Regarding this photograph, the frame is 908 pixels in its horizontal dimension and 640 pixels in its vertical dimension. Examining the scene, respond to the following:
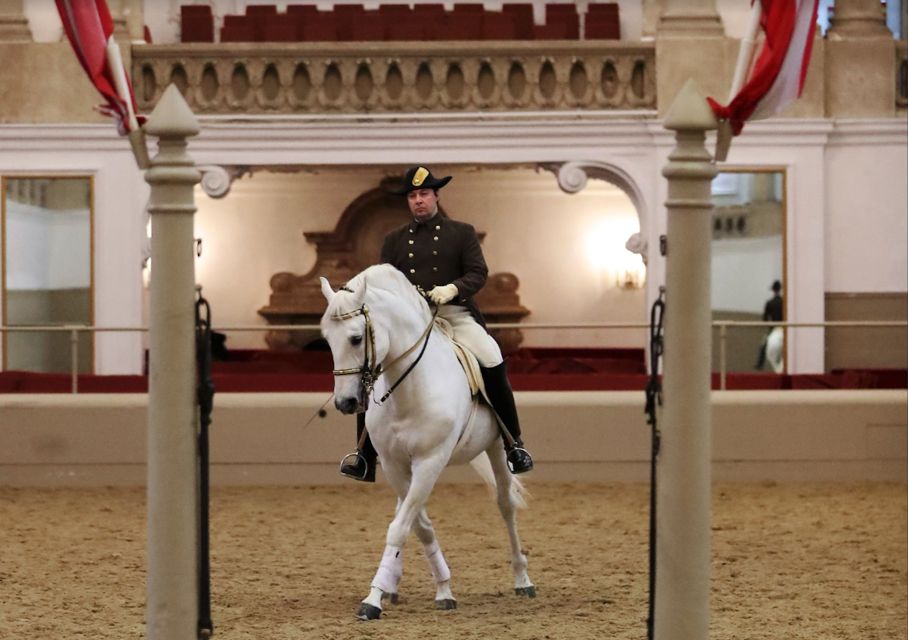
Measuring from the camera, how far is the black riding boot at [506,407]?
26.5 feet

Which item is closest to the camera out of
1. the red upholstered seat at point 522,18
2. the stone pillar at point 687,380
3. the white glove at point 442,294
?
the stone pillar at point 687,380

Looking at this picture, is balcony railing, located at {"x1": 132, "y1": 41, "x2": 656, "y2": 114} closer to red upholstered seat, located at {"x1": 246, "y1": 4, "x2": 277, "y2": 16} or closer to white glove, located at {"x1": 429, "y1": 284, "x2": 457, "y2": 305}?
red upholstered seat, located at {"x1": 246, "y1": 4, "x2": 277, "y2": 16}

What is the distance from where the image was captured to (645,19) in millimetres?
15633

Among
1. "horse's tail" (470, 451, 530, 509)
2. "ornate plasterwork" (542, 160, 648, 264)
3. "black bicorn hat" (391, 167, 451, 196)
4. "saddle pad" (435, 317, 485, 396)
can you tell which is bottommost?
"horse's tail" (470, 451, 530, 509)

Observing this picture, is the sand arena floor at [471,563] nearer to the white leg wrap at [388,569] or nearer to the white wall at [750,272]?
the white leg wrap at [388,569]

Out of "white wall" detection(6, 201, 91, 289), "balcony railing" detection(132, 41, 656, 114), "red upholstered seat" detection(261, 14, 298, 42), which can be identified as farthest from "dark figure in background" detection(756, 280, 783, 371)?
"white wall" detection(6, 201, 91, 289)

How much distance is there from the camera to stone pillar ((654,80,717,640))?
5.34m

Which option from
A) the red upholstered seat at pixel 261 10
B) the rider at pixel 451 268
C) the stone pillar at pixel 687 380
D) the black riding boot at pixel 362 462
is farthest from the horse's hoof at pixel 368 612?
the red upholstered seat at pixel 261 10

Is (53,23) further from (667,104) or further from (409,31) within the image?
(667,104)

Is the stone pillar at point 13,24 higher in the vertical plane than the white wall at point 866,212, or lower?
higher

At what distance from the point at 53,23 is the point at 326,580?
8500 millimetres

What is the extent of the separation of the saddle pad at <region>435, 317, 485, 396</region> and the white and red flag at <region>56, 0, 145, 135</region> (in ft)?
8.63

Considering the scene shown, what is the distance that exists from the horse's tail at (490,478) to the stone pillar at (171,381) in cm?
295

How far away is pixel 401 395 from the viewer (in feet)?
24.8
